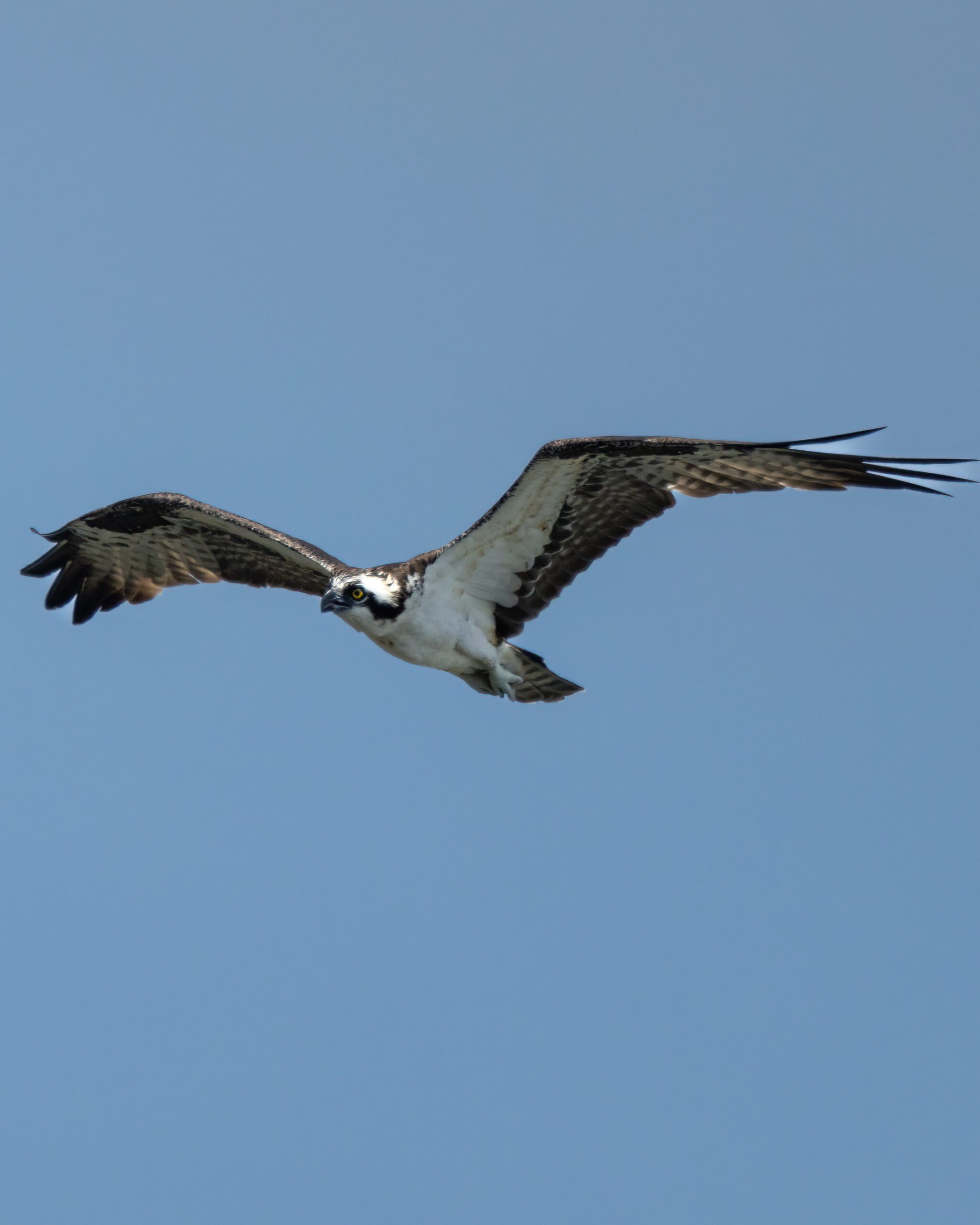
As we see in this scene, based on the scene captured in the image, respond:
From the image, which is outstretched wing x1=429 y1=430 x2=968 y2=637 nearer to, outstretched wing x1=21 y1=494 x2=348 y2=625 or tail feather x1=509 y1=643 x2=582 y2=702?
tail feather x1=509 y1=643 x2=582 y2=702

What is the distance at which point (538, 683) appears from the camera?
13.3 metres

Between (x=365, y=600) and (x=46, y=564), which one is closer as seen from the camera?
(x=365, y=600)

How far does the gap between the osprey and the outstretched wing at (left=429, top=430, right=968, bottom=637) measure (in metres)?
0.01

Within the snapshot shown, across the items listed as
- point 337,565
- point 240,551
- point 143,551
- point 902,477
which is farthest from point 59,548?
point 902,477

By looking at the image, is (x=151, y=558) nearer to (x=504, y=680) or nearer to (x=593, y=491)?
A: (x=504, y=680)

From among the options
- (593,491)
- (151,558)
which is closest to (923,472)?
(593,491)

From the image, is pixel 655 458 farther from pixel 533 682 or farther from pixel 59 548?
pixel 59 548

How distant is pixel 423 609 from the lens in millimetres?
12508

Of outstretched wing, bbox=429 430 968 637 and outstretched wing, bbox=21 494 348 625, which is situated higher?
outstretched wing, bbox=429 430 968 637

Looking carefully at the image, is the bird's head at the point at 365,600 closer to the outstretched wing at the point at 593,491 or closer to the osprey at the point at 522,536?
the osprey at the point at 522,536

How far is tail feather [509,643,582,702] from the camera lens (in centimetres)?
1318

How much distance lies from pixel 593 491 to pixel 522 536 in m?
0.83

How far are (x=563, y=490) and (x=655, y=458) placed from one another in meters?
0.89

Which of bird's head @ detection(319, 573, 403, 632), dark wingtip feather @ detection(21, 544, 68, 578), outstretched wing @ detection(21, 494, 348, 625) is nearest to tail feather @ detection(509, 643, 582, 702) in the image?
bird's head @ detection(319, 573, 403, 632)
